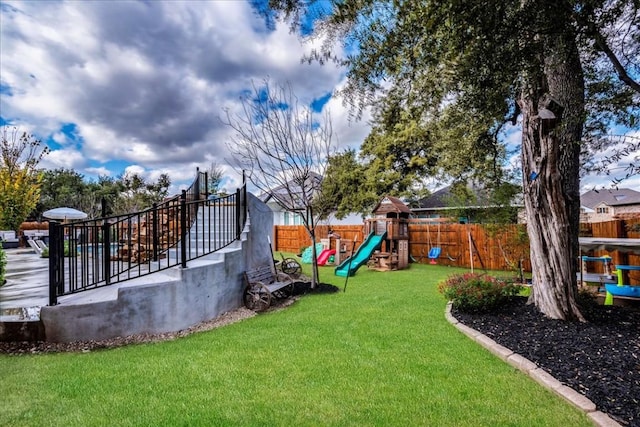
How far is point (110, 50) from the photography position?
21.6 ft

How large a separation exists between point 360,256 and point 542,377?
767 centimetres

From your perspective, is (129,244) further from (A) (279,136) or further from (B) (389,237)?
(B) (389,237)

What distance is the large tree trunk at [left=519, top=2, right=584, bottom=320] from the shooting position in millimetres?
4273

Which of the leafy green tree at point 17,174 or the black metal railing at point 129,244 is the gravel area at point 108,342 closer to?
the black metal railing at point 129,244

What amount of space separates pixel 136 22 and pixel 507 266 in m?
11.8

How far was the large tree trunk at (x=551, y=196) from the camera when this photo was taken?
14.0ft

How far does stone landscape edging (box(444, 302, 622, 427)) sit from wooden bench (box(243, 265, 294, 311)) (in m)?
3.28

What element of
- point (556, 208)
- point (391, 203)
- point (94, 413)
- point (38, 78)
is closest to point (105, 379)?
point (94, 413)

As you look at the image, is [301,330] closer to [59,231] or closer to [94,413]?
[94,413]

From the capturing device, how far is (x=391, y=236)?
11664 mm

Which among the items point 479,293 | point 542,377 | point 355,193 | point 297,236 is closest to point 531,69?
point 542,377

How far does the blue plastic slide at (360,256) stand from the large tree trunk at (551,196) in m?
5.36

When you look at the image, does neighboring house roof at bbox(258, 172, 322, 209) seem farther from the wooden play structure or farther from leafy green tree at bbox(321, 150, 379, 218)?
leafy green tree at bbox(321, 150, 379, 218)

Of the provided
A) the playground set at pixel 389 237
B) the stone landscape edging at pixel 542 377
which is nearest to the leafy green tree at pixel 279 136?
the playground set at pixel 389 237
